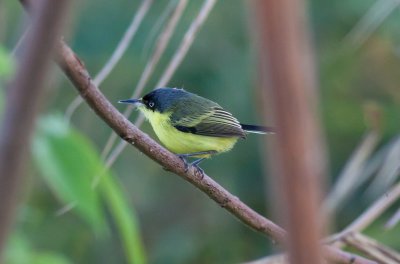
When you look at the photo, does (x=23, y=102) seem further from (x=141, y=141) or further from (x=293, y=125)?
(x=141, y=141)

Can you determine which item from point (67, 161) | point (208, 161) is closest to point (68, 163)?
point (67, 161)

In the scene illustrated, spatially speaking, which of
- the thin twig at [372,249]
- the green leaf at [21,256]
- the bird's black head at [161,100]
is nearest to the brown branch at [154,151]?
the thin twig at [372,249]

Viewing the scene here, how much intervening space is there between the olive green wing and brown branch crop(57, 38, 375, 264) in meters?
1.07

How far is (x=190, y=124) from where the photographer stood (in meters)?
2.93

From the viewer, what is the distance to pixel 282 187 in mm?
433

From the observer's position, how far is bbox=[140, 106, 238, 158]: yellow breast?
2.79 m

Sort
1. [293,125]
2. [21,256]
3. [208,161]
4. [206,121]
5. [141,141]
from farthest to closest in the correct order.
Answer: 1. [208,161]
2. [206,121]
3. [21,256]
4. [141,141]
5. [293,125]

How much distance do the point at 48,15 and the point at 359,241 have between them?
1.68 meters

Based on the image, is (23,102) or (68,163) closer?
(23,102)

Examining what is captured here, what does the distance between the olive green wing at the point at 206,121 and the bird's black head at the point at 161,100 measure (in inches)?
2.0

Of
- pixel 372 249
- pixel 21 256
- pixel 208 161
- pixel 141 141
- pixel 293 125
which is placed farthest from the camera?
pixel 208 161

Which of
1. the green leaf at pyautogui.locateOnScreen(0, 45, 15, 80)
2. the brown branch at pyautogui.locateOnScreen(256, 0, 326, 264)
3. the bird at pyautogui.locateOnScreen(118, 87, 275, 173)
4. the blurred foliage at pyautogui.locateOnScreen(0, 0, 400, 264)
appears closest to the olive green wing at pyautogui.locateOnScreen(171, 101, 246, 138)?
the bird at pyautogui.locateOnScreen(118, 87, 275, 173)

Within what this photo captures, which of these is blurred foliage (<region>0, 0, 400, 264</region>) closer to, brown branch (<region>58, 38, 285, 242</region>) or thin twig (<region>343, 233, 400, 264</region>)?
thin twig (<region>343, 233, 400, 264</region>)

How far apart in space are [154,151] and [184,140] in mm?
1286
